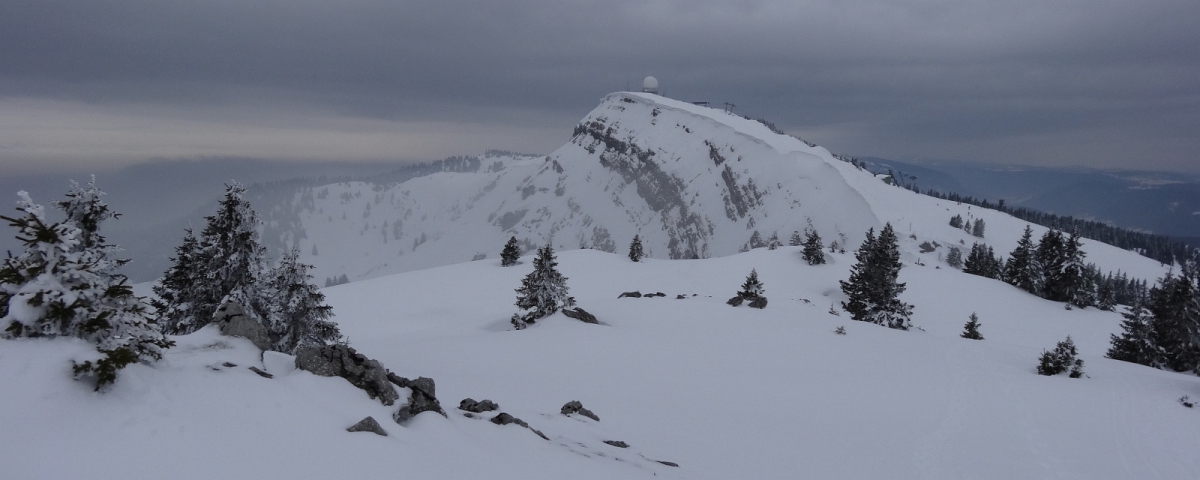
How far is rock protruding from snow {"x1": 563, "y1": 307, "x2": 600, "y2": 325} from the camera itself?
25344 mm

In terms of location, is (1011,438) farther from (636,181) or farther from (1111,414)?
(636,181)

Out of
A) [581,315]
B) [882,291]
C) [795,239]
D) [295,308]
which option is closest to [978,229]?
[795,239]

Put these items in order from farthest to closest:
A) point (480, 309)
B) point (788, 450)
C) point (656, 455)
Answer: point (480, 309) → point (788, 450) → point (656, 455)

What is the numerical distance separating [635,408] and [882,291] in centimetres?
2708

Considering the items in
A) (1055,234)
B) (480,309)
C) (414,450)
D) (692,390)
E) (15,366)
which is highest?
(1055,234)

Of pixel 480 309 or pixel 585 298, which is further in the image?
pixel 585 298

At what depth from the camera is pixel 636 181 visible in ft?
653

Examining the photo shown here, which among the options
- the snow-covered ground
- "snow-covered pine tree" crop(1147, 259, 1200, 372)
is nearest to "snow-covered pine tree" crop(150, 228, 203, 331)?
the snow-covered ground

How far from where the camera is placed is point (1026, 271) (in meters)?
52.7

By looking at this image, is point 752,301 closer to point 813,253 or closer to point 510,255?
point 813,253

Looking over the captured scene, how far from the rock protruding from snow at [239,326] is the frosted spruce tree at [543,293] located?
14407mm

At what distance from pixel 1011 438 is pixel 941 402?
2720 mm

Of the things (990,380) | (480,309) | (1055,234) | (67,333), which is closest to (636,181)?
(1055,234)

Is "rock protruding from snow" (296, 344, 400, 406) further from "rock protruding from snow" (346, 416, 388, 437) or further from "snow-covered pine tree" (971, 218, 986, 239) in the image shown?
"snow-covered pine tree" (971, 218, 986, 239)
